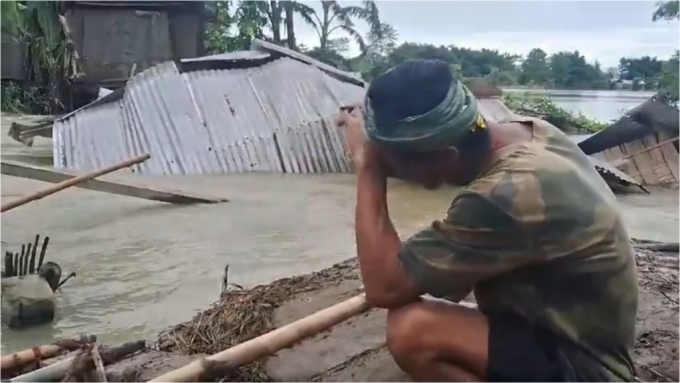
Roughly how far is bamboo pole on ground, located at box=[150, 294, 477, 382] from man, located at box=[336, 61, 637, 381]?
26 cm

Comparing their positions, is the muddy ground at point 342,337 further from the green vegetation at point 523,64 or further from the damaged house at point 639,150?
the damaged house at point 639,150

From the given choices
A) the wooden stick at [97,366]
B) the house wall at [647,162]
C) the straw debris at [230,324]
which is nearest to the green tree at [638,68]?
the straw debris at [230,324]

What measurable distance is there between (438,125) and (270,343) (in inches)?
33.1

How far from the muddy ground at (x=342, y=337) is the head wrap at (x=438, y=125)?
2.67ft

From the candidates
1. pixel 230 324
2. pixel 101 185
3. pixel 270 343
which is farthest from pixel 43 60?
pixel 270 343

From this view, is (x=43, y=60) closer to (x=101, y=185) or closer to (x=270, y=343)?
(x=101, y=185)

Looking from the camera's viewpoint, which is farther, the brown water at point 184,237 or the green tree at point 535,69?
the brown water at point 184,237

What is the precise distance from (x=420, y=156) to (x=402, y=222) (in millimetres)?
4485

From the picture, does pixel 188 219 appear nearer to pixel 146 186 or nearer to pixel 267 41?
pixel 146 186

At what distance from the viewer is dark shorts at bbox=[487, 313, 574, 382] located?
5.51 feet

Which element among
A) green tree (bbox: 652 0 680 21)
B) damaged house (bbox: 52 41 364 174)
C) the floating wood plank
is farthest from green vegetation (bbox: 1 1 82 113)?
green tree (bbox: 652 0 680 21)

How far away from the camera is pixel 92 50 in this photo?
15.9 m

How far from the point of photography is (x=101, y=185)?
22.9 ft

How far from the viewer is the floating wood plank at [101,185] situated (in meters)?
6.85
